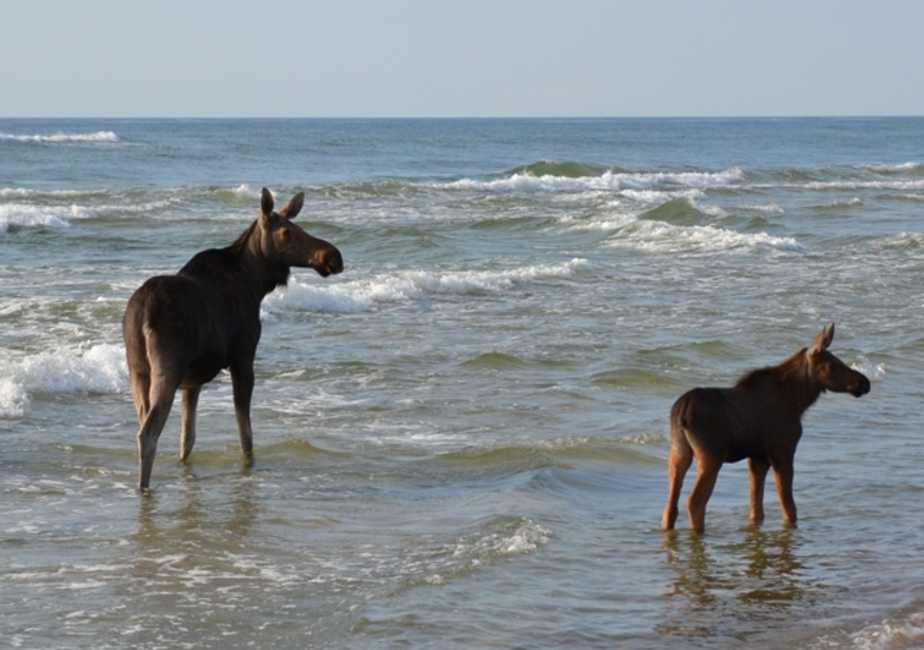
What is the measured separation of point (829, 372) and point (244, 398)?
363cm

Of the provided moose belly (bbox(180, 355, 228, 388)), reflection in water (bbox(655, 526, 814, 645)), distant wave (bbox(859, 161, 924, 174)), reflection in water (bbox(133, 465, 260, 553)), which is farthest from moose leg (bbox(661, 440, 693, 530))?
distant wave (bbox(859, 161, 924, 174))

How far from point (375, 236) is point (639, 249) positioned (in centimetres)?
498

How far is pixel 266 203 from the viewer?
936cm

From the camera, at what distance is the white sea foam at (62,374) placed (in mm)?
11711

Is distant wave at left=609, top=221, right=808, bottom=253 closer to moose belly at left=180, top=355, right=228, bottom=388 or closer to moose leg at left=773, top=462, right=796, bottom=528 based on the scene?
moose belly at left=180, top=355, right=228, bottom=388

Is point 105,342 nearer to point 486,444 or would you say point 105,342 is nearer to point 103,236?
point 486,444

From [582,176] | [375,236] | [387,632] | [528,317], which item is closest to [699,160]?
[582,176]

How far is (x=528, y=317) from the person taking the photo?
1709 centimetres

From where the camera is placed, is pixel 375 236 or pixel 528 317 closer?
pixel 528 317

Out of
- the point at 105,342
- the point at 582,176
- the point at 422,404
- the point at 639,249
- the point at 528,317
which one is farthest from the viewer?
the point at 582,176

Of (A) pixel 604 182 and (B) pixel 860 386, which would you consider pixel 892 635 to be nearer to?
(B) pixel 860 386

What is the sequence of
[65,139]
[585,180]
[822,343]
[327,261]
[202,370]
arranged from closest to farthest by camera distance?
[822,343], [202,370], [327,261], [585,180], [65,139]

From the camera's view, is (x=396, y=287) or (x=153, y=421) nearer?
(x=153, y=421)

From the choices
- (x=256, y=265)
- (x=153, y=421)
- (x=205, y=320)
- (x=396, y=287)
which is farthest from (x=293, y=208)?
(x=396, y=287)
